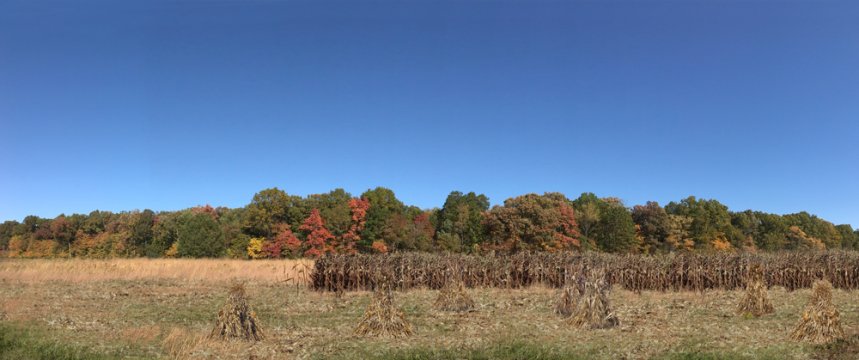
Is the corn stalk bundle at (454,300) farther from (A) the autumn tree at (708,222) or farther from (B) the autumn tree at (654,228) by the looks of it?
(A) the autumn tree at (708,222)

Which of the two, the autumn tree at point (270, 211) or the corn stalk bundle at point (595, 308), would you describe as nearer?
the corn stalk bundle at point (595, 308)

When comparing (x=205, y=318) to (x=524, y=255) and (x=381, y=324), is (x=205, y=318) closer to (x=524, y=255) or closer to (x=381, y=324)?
(x=381, y=324)

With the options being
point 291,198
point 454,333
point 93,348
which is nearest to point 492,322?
point 454,333

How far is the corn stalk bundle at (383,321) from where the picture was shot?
12375 millimetres

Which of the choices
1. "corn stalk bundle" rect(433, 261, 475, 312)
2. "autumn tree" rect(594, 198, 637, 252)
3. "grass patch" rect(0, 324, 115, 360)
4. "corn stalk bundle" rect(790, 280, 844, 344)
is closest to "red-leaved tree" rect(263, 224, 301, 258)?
"autumn tree" rect(594, 198, 637, 252)

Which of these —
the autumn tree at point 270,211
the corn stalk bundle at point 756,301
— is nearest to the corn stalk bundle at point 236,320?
the corn stalk bundle at point 756,301

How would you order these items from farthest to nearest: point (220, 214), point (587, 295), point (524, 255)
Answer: point (220, 214) < point (524, 255) < point (587, 295)

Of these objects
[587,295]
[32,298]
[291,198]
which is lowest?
[32,298]

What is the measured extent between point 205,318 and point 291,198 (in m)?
55.8

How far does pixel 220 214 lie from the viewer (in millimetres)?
89625

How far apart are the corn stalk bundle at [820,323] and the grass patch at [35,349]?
15439 mm

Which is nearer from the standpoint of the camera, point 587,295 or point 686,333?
point 686,333

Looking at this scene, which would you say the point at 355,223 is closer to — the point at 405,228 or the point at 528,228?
the point at 405,228

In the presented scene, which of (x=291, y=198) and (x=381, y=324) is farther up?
(x=291, y=198)
